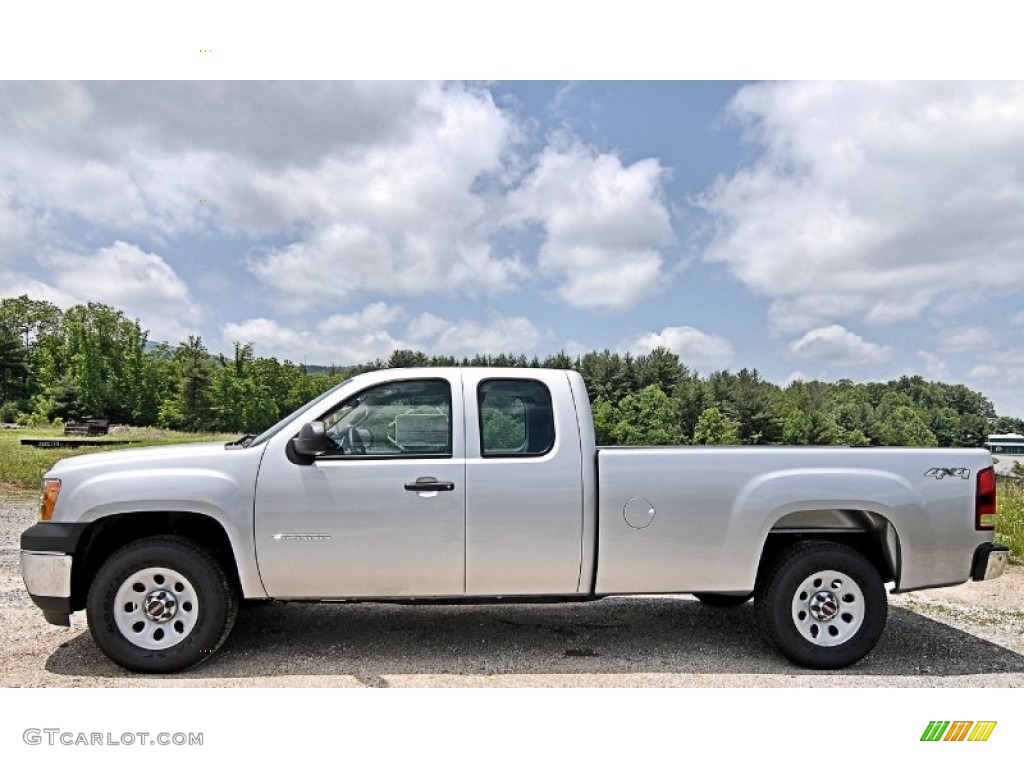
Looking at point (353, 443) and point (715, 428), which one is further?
point (715, 428)

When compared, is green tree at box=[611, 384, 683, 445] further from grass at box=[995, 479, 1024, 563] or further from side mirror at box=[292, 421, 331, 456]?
side mirror at box=[292, 421, 331, 456]

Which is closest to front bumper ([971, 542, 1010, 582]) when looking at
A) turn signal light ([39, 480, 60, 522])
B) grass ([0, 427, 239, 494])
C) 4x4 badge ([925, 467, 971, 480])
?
4x4 badge ([925, 467, 971, 480])

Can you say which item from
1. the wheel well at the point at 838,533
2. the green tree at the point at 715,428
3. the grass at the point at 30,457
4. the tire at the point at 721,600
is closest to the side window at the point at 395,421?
the wheel well at the point at 838,533

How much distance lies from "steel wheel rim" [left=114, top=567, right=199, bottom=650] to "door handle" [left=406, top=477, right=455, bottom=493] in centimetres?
145

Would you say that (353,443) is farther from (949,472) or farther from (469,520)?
(949,472)

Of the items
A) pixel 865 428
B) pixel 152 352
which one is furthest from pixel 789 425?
pixel 152 352

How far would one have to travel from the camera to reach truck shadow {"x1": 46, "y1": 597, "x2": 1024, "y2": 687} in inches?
172

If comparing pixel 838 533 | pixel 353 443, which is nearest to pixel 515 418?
pixel 353 443

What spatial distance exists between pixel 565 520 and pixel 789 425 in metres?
69.6

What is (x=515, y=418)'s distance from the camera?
456 centimetres

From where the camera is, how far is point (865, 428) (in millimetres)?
71250

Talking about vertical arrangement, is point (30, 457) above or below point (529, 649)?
above

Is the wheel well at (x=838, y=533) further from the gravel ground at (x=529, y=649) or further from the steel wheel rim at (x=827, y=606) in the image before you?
the gravel ground at (x=529, y=649)
